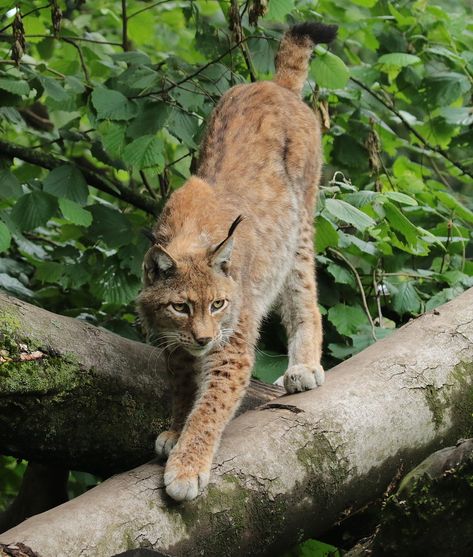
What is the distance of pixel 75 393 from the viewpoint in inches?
162

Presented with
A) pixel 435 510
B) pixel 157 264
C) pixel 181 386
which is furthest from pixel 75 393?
pixel 435 510

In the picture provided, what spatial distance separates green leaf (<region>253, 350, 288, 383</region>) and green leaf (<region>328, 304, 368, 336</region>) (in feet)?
1.32

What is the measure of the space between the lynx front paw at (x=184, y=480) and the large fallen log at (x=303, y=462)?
1.6 inches

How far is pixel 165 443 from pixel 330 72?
9.15ft

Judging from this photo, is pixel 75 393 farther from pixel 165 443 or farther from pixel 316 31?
pixel 316 31

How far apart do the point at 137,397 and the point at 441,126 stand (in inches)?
159

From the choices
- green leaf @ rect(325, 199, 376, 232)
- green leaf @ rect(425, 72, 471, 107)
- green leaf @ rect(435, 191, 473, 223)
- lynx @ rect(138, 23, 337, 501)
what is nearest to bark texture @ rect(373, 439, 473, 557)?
lynx @ rect(138, 23, 337, 501)

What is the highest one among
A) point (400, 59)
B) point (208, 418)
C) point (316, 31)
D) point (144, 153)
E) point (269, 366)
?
point (316, 31)

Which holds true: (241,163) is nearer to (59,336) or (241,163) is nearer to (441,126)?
(59,336)

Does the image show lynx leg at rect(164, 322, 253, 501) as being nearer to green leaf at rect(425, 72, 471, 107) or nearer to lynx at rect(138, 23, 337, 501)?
lynx at rect(138, 23, 337, 501)

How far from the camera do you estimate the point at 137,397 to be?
447 cm

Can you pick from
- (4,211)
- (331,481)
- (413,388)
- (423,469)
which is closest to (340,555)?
(331,481)

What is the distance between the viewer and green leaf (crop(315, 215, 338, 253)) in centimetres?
575

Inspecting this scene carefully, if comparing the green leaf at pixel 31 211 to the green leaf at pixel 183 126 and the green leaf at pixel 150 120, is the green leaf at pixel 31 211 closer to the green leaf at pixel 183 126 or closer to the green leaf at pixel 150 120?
the green leaf at pixel 150 120
